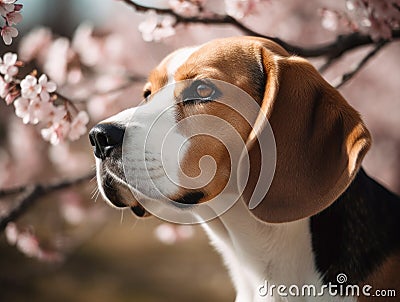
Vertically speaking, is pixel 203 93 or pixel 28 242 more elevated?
pixel 203 93

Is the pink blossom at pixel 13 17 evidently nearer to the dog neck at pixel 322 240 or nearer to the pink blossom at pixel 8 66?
the pink blossom at pixel 8 66

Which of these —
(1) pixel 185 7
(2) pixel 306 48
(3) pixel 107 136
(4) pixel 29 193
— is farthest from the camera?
(4) pixel 29 193

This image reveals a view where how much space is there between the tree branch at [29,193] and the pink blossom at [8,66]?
2.70 ft

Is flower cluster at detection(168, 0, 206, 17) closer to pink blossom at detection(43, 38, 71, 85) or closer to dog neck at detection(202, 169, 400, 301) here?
dog neck at detection(202, 169, 400, 301)

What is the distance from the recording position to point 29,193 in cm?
337

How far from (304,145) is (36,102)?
108 cm

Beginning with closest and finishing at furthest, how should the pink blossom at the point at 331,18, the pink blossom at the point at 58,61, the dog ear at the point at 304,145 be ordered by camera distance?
the dog ear at the point at 304,145
the pink blossom at the point at 331,18
the pink blossom at the point at 58,61

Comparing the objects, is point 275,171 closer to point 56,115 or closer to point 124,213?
point 56,115

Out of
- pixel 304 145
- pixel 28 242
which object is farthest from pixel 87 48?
pixel 304 145

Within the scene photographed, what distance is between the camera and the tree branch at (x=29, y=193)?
10.6 ft

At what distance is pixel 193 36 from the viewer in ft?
18.3

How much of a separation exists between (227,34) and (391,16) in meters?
3.89

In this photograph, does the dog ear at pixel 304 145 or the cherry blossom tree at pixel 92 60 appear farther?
the cherry blossom tree at pixel 92 60

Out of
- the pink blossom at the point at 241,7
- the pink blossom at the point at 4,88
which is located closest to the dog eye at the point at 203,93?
the pink blossom at the point at 4,88
